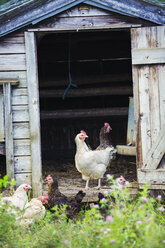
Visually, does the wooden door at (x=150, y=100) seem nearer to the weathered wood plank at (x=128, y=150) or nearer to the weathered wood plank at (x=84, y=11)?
the weathered wood plank at (x=84, y=11)

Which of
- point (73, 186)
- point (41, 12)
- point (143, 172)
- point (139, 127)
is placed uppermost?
point (41, 12)

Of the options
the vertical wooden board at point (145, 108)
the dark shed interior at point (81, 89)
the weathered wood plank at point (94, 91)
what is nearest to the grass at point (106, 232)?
the vertical wooden board at point (145, 108)

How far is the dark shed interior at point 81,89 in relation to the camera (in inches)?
365

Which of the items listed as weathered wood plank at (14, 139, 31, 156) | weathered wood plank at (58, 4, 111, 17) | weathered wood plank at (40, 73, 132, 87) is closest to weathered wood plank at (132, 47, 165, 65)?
weathered wood plank at (58, 4, 111, 17)

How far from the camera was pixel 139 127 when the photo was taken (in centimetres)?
568

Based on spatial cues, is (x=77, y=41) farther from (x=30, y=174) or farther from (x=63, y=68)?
(x=30, y=174)

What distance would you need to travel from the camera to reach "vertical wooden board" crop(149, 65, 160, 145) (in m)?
5.64

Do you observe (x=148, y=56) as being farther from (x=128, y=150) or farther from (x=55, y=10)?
(x=128, y=150)

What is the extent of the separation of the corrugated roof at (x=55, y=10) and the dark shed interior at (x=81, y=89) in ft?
10.8

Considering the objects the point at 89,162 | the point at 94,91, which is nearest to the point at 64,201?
the point at 89,162

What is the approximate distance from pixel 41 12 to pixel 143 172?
281 centimetres

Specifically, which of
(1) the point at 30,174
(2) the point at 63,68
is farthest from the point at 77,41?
(1) the point at 30,174

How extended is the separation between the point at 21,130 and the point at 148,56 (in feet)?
7.29

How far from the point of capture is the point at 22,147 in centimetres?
583
